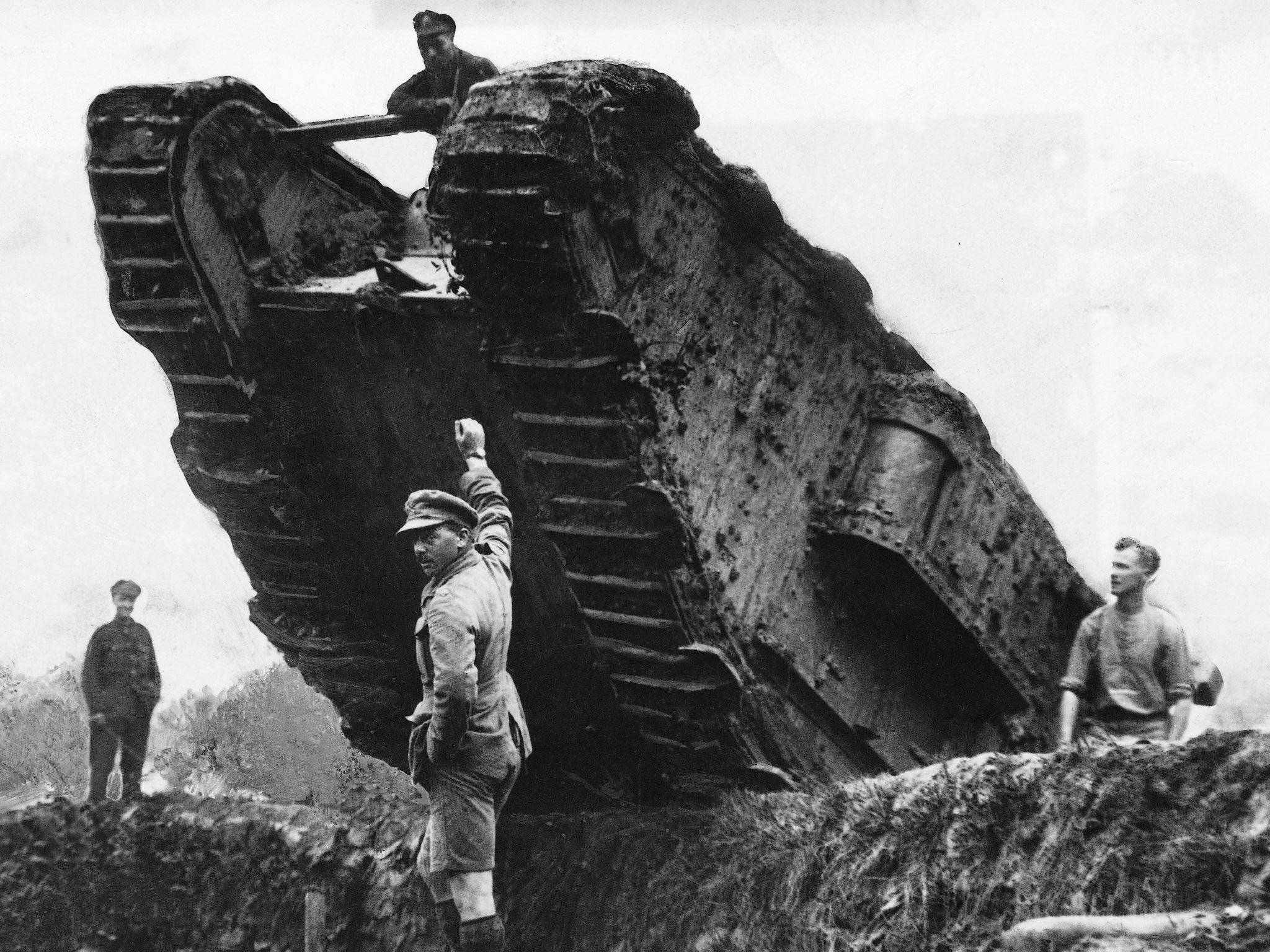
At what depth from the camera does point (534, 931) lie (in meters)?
6.47

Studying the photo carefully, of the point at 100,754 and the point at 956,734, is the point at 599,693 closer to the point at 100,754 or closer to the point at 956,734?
the point at 956,734

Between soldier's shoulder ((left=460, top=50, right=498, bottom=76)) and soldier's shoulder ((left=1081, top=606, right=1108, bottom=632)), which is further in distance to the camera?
soldier's shoulder ((left=460, top=50, right=498, bottom=76))

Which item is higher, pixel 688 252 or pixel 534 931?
pixel 688 252

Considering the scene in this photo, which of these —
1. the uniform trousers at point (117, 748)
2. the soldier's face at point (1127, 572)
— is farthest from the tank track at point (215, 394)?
the soldier's face at point (1127, 572)

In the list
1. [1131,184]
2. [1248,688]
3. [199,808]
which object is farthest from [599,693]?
[1131,184]

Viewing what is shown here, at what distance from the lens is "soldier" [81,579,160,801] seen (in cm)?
805

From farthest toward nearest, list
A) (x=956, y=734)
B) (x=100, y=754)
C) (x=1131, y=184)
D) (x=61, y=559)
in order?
(x=61, y=559)
(x=1131, y=184)
(x=100, y=754)
(x=956, y=734)

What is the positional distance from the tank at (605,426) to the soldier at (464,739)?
0.51m

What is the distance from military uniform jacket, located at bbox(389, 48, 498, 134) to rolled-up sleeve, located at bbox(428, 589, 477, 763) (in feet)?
6.86

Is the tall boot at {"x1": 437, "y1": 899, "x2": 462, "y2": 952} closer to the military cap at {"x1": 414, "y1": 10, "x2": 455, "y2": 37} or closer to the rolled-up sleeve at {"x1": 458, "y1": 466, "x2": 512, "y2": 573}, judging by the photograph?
the rolled-up sleeve at {"x1": 458, "y1": 466, "x2": 512, "y2": 573}

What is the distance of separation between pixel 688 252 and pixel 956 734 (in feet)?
7.69

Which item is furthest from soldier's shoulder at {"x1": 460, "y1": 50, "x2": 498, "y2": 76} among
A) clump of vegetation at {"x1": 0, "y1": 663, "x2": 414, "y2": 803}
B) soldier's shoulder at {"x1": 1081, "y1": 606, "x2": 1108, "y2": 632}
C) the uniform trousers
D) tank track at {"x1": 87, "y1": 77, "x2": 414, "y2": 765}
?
clump of vegetation at {"x1": 0, "y1": 663, "x2": 414, "y2": 803}

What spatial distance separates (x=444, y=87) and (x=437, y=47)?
0.15 meters

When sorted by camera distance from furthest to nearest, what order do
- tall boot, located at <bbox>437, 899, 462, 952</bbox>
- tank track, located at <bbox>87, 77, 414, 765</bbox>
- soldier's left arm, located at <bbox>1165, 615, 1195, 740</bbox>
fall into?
tank track, located at <bbox>87, 77, 414, 765</bbox> < soldier's left arm, located at <bbox>1165, 615, 1195, 740</bbox> < tall boot, located at <bbox>437, 899, 462, 952</bbox>
